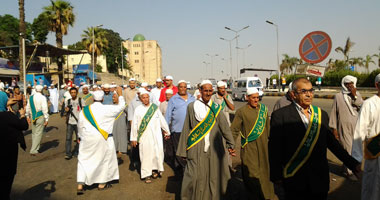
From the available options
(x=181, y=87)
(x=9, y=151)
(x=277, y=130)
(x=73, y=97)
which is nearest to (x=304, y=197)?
(x=277, y=130)

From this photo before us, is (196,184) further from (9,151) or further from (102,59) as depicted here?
(102,59)

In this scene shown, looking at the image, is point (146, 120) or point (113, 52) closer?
point (146, 120)

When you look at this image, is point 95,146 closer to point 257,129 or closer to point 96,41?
point 257,129

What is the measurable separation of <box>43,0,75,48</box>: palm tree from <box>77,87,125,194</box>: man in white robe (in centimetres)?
3051

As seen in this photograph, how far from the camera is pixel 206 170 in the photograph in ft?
14.1

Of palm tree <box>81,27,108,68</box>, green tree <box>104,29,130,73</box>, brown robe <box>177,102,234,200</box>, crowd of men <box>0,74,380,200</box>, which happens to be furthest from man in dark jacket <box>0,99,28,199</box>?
green tree <box>104,29,130,73</box>

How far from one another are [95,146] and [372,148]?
4127mm

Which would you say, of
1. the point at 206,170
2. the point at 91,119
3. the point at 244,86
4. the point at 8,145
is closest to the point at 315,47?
the point at 206,170

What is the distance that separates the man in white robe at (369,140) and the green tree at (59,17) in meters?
33.8

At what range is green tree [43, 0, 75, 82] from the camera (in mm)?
32469

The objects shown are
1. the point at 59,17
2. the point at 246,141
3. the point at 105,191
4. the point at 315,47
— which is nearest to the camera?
the point at 246,141

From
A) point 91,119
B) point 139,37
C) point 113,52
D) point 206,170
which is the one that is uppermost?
point 139,37

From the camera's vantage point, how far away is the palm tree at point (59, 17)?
107 feet

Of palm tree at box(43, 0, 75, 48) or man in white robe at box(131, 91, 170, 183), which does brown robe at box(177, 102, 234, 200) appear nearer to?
man in white robe at box(131, 91, 170, 183)
